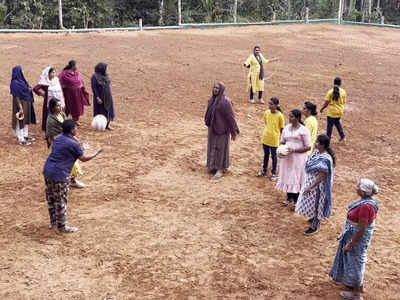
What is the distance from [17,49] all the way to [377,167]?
1561cm

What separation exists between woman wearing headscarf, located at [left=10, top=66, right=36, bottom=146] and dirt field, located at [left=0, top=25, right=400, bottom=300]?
0.30 meters

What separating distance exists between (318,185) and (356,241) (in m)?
1.44

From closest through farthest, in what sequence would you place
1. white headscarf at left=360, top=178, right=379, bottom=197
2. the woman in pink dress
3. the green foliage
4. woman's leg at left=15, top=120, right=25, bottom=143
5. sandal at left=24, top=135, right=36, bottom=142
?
white headscarf at left=360, top=178, right=379, bottom=197 < the woman in pink dress < woman's leg at left=15, top=120, right=25, bottom=143 < sandal at left=24, top=135, right=36, bottom=142 < the green foliage

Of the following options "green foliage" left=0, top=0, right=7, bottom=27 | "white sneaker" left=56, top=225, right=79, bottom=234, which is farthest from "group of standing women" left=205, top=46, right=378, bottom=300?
"green foliage" left=0, top=0, right=7, bottom=27

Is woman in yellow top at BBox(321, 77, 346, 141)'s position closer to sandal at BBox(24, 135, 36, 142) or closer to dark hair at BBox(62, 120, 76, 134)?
dark hair at BBox(62, 120, 76, 134)

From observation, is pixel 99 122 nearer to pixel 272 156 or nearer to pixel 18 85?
pixel 18 85

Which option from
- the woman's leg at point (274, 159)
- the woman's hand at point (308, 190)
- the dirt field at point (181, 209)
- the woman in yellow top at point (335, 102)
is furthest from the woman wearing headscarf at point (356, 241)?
the woman in yellow top at point (335, 102)

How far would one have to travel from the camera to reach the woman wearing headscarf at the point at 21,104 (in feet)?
32.0

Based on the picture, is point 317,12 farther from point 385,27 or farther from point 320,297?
point 320,297

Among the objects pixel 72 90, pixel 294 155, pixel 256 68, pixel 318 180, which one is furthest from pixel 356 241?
pixel 256 68

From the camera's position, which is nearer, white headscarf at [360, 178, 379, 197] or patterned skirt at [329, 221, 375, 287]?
white headscarf at [360, 178, 379, 197]

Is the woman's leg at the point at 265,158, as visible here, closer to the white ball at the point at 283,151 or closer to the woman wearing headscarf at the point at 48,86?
the white ball at the point at 283,151

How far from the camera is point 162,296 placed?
17.8 feet

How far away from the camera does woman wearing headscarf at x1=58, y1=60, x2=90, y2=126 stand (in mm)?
10531
